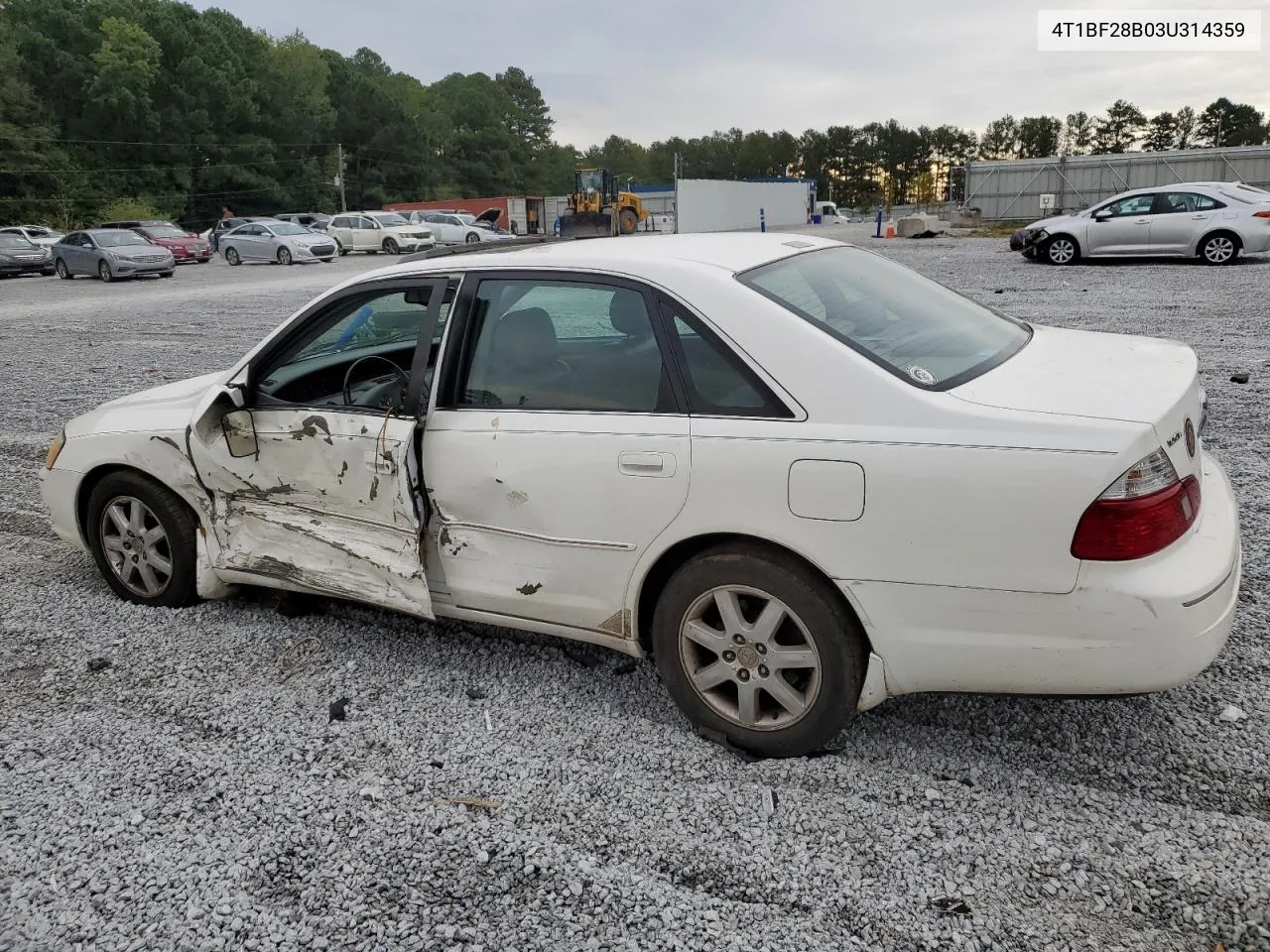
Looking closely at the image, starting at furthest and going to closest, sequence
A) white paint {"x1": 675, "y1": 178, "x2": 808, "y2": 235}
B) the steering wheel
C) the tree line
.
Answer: the tree line < white paint {"x1": 675, "y1": 178, "x2": 808, "y2": 235} < the steering wheel

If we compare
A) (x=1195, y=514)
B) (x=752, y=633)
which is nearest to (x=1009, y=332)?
(x=1195, y=514)

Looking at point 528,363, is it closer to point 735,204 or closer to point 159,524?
point 159,524

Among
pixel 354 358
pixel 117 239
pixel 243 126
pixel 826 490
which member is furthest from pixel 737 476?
pixel 243 126

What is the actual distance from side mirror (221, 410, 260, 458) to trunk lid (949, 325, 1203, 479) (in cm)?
272

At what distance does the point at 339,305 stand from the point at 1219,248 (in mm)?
18331

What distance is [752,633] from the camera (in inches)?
115

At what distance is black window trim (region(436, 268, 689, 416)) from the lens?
3156mm

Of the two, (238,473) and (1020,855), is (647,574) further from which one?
(238,473)

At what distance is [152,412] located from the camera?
427cm

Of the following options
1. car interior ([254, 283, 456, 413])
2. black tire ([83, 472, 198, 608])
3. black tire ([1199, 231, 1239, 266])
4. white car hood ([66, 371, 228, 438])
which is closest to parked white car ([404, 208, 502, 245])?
black tire ([1199, 231, 1239, 266])

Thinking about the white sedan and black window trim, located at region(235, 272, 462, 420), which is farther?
black window trim, located at region(235, 272, 462, 420)

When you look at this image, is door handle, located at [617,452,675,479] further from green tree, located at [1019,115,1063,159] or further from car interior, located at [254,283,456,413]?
green tree, located at [1019,115,1063,159]

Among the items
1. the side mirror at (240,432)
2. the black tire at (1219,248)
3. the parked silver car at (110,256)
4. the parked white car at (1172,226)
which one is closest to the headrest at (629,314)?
the side mirror at (240,432)

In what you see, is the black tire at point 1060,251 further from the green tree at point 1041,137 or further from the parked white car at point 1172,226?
the green tree at point 1041,137
